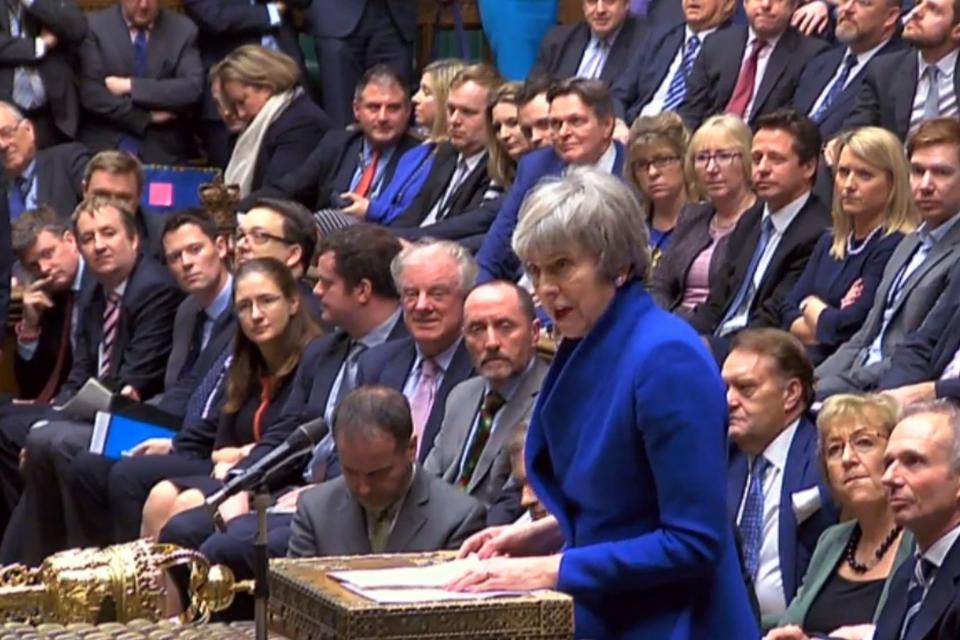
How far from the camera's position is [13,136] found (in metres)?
9.56

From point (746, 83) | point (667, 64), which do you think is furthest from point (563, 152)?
point (667, 64)

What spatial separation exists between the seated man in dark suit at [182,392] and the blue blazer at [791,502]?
2096mm

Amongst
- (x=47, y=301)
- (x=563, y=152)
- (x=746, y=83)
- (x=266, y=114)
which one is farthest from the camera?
(x=266, y=114)

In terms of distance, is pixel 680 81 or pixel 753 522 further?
pixel 680 81

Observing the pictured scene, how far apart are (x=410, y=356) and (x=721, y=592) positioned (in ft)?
11.8

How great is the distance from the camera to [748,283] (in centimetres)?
734

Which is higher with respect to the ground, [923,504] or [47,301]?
[923,504]

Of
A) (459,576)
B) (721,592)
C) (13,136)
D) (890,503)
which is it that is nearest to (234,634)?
(459,576)

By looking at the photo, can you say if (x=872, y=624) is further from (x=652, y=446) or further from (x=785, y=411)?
(x=652, y=446)

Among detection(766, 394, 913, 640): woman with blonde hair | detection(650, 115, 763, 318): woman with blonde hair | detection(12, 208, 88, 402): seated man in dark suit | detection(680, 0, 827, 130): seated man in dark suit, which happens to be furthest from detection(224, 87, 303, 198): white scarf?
detection(766, 394, 913, 640): woman with blonde hair

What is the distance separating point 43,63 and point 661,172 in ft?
11.6

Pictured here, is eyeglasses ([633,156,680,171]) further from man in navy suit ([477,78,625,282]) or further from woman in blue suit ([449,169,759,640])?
woman in blue suit ([449,169,759,640])

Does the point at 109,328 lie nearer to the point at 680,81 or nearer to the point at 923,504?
the point at 680,81

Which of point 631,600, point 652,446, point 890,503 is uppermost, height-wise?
point 652,446
